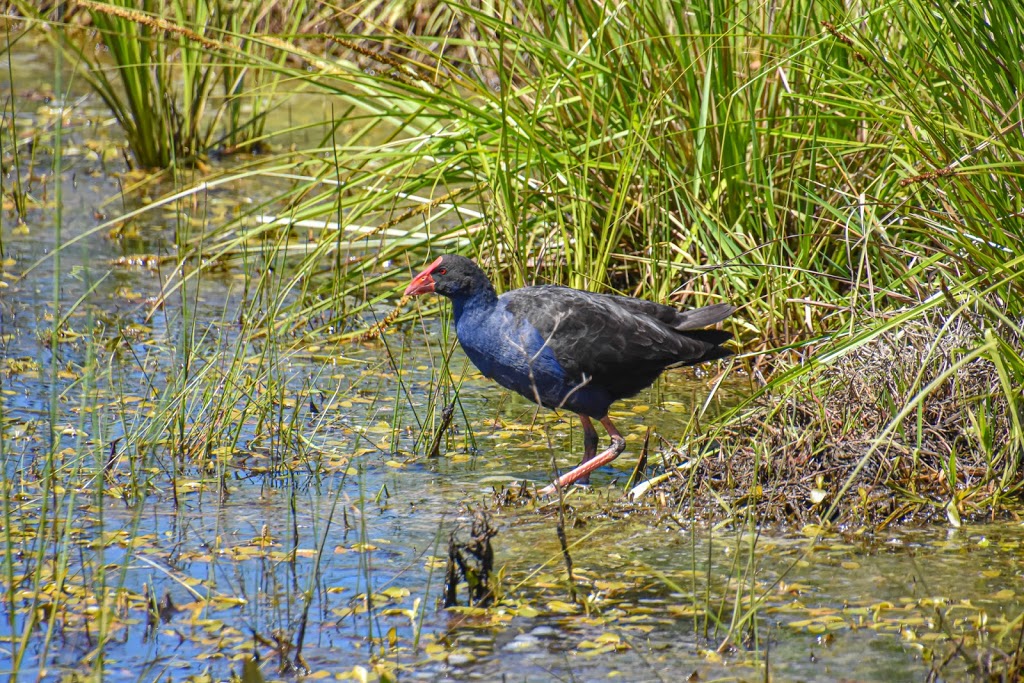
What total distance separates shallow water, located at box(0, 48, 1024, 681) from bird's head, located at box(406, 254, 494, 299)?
602 millimetres

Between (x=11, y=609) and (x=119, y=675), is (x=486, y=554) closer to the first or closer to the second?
(x=119, y=675)

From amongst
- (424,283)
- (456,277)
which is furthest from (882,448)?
(424,283)

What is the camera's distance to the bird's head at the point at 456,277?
193 inches

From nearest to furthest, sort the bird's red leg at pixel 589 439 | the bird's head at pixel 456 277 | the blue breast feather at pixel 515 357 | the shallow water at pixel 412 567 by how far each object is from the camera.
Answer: the shallow water at pixel 412 567
the blue breast feather at pixel 515 357
the bird's head at pixel 456 277
the bird's red leg at pixel 589 439

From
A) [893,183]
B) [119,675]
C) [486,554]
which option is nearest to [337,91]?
[893,183]

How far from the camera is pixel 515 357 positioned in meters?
4.78

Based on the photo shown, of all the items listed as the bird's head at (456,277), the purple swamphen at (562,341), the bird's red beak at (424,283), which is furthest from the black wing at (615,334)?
the bird's red beak at (424,283)

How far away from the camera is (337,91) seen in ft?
19.8

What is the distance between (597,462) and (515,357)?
1.74ft

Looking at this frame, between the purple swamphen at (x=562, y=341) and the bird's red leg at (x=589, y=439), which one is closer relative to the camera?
the purple swamphen at (x=562, y=341)

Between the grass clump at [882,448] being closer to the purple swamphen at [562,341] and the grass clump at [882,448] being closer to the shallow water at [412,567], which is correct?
the shallow water at [412,567]

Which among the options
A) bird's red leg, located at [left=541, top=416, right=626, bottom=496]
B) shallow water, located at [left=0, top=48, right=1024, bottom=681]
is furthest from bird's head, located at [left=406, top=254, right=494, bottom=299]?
bird's red leg, located at [left=541, top=416, right=626, bottom=496]

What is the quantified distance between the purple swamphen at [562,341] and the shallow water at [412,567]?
1.00 ft

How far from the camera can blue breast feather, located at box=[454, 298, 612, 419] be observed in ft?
15.7
